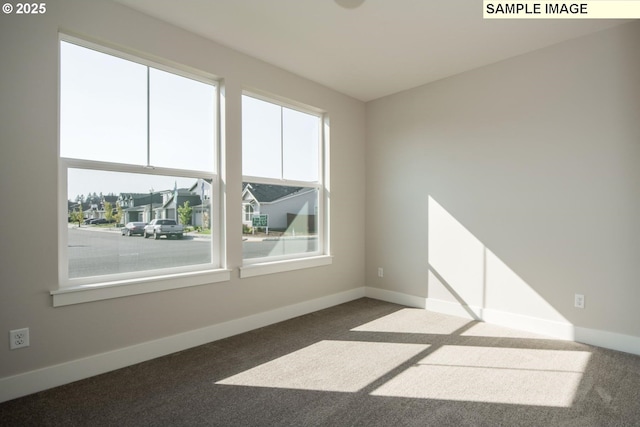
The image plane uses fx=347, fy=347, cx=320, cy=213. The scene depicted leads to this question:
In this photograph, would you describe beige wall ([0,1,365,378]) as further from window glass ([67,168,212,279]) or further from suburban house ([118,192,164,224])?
suburban house ([118,192,164,224])

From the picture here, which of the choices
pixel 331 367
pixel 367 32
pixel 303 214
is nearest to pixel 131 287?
pixel 331 367

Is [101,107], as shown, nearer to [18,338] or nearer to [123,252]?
[123,252]

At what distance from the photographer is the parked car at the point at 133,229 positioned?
285cm

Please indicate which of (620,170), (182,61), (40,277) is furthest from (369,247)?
(40,277)

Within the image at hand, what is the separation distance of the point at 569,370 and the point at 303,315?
8.18ft

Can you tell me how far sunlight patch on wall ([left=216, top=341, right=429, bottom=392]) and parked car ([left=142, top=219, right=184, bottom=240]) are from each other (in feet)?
4.46

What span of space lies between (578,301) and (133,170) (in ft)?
13.3

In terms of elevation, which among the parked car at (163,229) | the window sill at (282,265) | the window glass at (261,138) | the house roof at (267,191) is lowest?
the window sill at (282,265)

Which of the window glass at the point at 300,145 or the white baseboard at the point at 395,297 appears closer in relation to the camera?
the window glass at the point at 300,145

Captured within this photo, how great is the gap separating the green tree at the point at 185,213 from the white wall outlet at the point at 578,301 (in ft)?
11.9

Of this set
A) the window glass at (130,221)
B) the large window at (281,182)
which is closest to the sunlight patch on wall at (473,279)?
the large window at (281,182)

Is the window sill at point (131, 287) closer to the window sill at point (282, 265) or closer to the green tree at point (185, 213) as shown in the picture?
the window sill at point (282, 265)

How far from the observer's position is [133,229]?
289 cm

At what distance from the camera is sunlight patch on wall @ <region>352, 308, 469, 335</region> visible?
349cm
